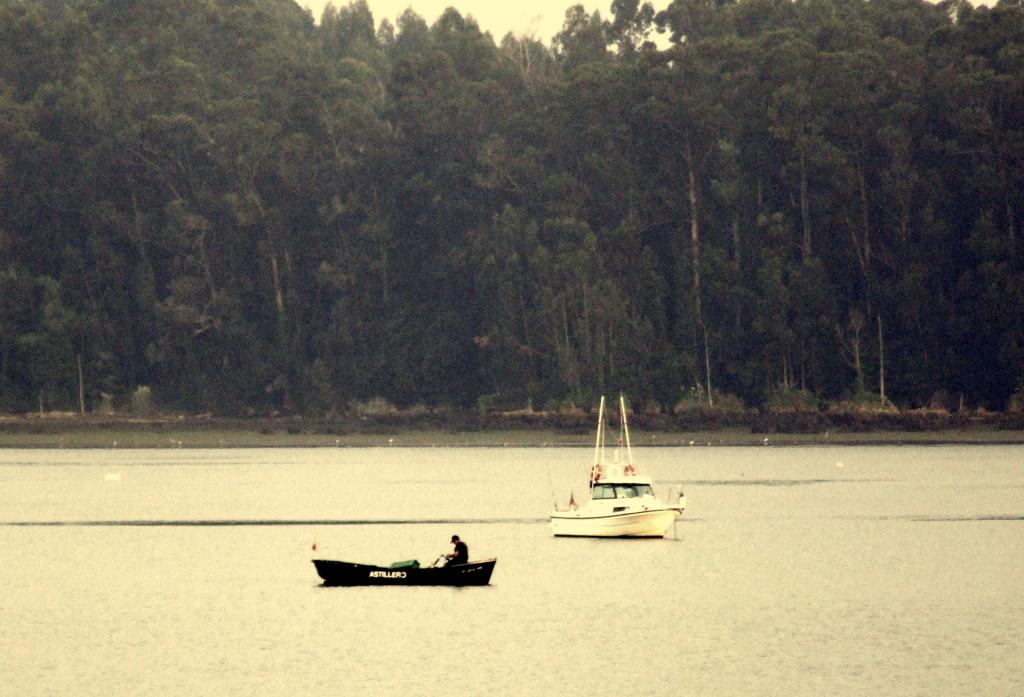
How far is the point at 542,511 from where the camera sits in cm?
9962

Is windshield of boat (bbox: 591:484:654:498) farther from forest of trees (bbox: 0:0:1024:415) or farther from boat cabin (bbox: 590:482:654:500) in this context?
forest of trees (bbox: 0:0:1024:415)

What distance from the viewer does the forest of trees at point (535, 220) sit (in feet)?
500

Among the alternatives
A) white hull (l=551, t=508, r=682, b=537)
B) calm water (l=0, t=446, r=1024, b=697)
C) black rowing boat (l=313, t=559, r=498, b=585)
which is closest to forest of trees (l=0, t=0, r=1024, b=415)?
calm water (l=0, t=446, r=1024, b=697)

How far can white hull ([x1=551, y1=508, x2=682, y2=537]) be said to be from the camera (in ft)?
250

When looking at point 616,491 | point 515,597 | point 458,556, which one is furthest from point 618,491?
point 458,556

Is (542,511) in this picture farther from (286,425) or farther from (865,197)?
(286,425)

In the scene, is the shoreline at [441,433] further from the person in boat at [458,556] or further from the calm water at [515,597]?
the person in boat at [458,556]

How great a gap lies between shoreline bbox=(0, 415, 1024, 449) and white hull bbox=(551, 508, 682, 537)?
70765mm

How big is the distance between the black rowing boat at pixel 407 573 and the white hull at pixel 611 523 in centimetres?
1436

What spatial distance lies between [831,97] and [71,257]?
70.8m

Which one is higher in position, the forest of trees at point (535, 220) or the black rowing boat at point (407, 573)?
the forest of trees at point (535, 220)

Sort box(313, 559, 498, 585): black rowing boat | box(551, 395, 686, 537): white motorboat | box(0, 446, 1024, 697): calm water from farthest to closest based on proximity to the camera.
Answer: box(551, 395, 686, 537): white motorboat
box(313, 559, 498, 585): black rowing boat
box(0, 446, 1024, 697): calm water

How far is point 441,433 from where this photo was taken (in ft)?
555

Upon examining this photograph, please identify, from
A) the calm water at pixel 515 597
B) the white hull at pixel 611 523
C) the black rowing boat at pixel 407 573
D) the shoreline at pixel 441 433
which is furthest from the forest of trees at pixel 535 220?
the black rowing boat at pixel 407 573
